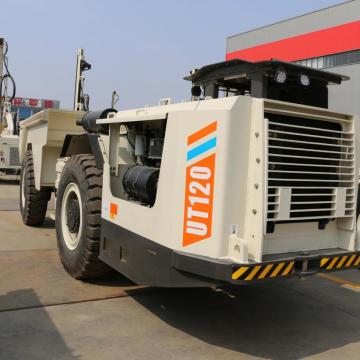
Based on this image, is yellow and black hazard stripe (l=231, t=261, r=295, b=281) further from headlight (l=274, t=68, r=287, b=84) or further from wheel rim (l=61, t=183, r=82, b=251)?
wheel rim (l=61, t=183, r=82, b=251)

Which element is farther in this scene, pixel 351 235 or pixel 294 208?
pixel 351 235

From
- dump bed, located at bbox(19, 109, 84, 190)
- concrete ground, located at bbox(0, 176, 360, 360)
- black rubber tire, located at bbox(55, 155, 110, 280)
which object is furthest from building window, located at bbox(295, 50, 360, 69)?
black rubber tire, located at bbox(55, 155, 110, 280)

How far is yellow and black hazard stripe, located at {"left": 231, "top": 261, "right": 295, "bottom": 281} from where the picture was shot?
344 cm

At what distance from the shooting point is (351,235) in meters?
4.27

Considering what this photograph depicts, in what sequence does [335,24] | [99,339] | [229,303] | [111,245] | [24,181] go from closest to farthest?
[99,339]
[111,245]
[229,303]
[24,181]
[335,24]

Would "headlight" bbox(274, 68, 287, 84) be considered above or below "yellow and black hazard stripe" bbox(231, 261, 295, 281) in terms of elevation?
above

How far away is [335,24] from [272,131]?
26.3m

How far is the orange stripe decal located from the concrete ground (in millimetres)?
1609

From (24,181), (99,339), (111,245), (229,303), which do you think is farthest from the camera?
(24,181)

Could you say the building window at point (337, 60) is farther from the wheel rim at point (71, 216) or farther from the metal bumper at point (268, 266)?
the metal bumper at point (268, 266)

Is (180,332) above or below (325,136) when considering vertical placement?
below

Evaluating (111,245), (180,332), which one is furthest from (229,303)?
(111,245)

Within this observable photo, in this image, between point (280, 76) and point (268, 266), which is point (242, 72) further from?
point (268, 266)

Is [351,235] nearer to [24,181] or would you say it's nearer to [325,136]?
[325,136]
